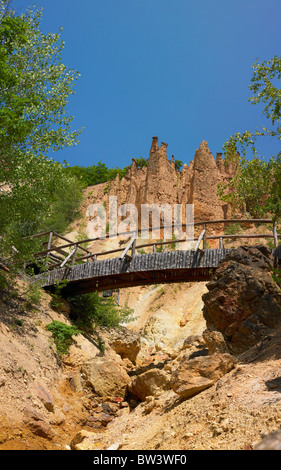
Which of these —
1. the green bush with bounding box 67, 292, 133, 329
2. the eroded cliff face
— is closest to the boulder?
the green bush with bounding box 67, 292, 133, 329

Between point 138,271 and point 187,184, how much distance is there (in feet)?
82.8

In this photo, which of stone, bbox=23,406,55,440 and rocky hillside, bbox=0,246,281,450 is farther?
stone, bbox=23,406,55,440

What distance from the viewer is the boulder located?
10219 mm

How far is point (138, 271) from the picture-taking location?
51.1 ft

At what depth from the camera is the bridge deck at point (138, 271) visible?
14.7 metres

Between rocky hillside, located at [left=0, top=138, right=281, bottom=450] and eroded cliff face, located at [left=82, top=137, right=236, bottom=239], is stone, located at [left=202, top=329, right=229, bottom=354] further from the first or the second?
eroded cliff face, located at [left=82, top=137, right=236, bottom=239]

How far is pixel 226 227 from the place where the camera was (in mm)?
36312

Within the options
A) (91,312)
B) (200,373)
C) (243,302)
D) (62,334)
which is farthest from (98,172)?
(200,373)

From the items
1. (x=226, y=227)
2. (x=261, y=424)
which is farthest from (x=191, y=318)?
(x=261, y=424)

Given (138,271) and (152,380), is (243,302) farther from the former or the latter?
(138,271)

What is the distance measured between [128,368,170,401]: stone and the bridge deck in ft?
14.2

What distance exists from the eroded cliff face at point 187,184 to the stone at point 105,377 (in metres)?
24.4

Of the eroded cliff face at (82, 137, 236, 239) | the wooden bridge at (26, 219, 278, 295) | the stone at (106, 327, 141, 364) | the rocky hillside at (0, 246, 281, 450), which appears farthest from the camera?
the eroded cliff face at (82, 137, 236, 239)

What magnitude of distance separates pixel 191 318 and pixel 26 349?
14.5m
